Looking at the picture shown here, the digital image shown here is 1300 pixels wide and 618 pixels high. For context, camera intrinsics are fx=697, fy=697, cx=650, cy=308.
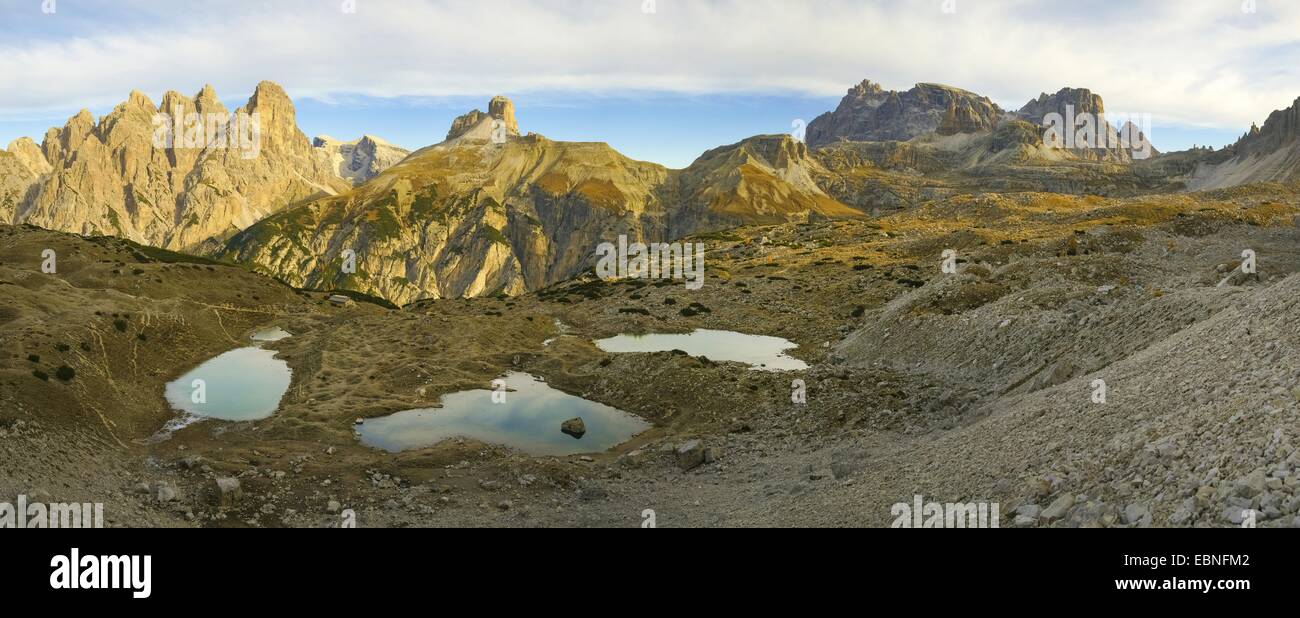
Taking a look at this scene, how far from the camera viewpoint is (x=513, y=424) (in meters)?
42.2

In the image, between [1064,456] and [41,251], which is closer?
[1064,456]

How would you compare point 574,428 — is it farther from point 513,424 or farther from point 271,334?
point 271,334

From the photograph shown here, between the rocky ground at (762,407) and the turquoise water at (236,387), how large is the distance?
4.80 feet

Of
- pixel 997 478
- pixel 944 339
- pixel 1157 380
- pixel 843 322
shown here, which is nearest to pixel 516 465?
pixel 997 478

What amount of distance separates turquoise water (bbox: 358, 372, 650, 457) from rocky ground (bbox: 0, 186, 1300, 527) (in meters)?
1.51

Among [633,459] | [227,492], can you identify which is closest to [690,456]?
[633,459]

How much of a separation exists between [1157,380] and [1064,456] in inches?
253

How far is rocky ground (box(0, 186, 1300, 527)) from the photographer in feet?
62.1

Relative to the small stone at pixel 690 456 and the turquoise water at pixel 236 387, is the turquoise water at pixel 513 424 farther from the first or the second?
the turquoise water at pixel 236 387

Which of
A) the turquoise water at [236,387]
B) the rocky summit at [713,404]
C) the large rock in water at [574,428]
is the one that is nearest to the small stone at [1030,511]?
the rocky summit at [713,404]

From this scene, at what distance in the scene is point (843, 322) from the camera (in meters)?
67.7

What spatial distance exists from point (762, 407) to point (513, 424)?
49.1 ft

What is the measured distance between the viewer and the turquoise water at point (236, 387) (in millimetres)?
43281
